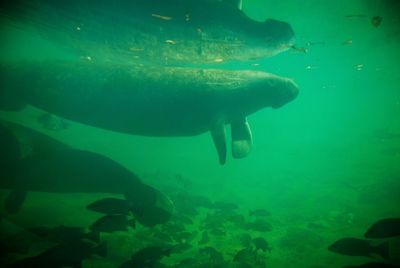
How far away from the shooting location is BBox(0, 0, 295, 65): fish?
37.6 feet

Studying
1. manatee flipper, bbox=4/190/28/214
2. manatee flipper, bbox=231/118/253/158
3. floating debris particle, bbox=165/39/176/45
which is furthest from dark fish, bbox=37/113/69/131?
floating debris particle, bbox=165/39/176/45

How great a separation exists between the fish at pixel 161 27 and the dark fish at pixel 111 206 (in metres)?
7.69

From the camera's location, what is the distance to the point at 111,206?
5910 mm

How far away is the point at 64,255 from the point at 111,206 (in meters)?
1.22

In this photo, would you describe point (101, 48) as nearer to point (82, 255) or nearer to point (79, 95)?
point (79, 95)

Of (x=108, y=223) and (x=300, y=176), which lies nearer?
(x=108, y=223)

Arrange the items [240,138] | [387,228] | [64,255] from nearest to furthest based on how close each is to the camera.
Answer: [64,255], [387,228], [240,138]

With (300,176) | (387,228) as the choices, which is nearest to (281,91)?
(387,228)

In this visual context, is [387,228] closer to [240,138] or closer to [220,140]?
[220,140]

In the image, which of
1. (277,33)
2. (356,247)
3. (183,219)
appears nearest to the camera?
(356,247)

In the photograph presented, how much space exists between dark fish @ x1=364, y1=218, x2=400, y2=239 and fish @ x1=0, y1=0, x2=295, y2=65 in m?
8.65

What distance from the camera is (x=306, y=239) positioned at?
1417cm

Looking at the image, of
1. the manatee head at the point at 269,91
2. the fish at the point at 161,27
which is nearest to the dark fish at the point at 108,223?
the manatee head at the point at 269,91

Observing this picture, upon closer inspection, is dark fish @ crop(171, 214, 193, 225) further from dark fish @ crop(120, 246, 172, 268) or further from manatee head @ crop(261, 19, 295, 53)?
manatee head @ crop(261, 19, 295, 53)
